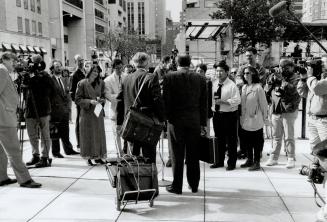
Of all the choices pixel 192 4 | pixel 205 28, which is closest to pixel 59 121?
pixel 205 28

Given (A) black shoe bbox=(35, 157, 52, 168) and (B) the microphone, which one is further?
(A) black shoe bbox=(35, 157, 52, 168)

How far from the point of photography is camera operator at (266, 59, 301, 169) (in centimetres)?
742

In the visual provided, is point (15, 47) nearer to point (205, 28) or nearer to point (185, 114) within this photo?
point (205, 28)

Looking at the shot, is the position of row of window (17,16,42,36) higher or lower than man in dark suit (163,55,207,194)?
higher

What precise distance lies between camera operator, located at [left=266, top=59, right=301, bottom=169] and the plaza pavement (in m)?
0.55

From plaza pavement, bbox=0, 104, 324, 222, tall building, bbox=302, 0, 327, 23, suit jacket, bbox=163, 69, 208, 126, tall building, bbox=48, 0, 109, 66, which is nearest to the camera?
plaza pavement, bbox=0, 104, 324, 222

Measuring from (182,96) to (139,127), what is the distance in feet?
2.47

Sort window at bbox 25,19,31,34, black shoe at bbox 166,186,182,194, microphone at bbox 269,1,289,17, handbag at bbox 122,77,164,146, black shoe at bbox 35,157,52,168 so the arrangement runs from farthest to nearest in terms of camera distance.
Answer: window at bbox 25,19,31,34, black shoe at bbox 35,157,52,168, black shoe at bbox 166,186,182,194, handbag at bbox 122,77,164,146, microphone at bbox 269,1,289,17

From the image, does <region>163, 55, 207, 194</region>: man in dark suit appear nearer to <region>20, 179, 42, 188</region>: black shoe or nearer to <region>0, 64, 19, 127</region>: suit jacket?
<region>20, 179, 42, 188</region>: black shoe

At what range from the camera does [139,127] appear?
18.1ft

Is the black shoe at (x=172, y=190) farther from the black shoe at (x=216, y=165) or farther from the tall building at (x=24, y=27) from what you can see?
the tall building at (x=24, y=27)

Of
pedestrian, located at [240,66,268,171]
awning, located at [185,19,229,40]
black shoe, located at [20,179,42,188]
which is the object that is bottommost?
black shoe, located at [20,179,42,188]

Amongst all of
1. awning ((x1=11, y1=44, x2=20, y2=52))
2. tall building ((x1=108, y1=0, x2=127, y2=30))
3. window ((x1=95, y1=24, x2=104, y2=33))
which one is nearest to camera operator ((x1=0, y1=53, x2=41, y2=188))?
awning ((x1=11, y1=44, x2=20, y2=52))

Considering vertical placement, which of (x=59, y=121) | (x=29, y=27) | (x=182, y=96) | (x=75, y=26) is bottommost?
(x=59, y=121)
